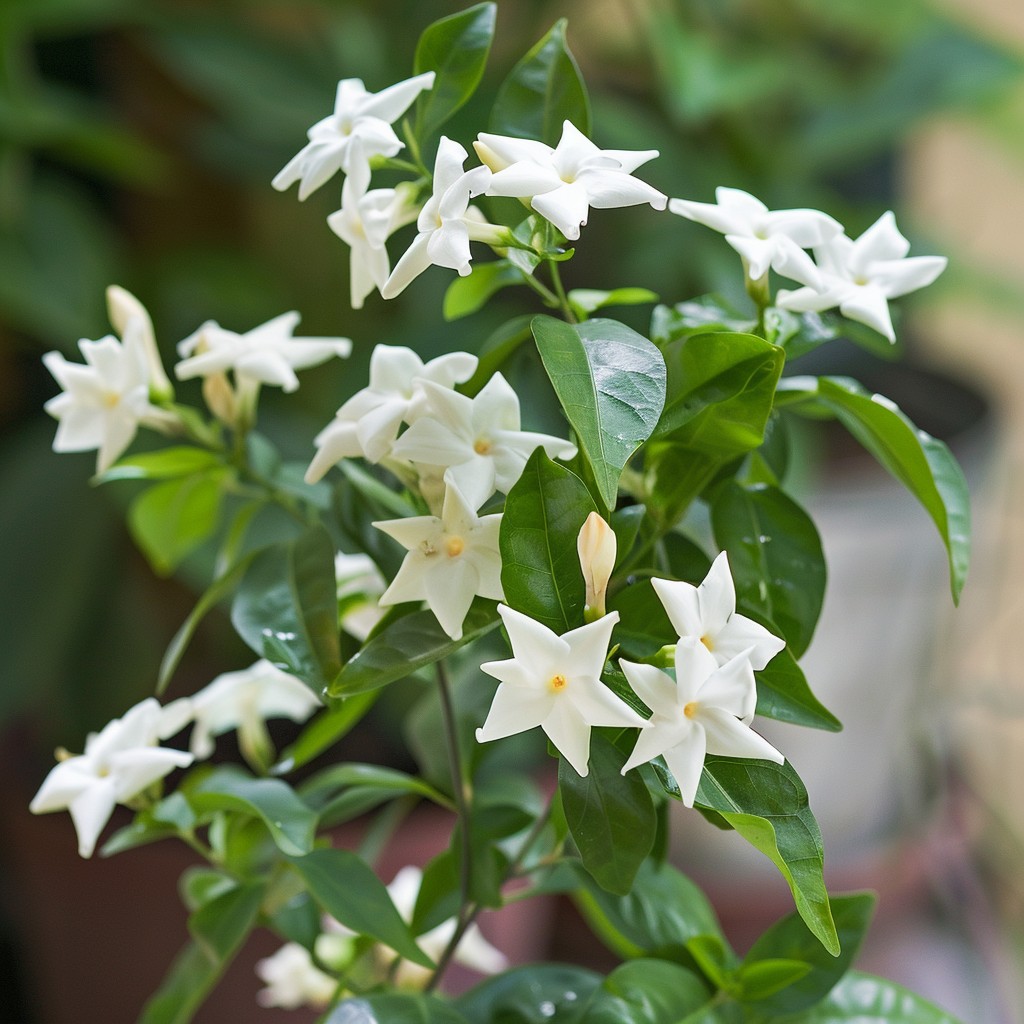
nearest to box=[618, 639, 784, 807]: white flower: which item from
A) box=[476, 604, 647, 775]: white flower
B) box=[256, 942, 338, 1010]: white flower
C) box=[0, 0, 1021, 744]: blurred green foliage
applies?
box=[476, 604, 647, 775]: white flower

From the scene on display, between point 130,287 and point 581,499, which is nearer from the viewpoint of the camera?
point 581,499

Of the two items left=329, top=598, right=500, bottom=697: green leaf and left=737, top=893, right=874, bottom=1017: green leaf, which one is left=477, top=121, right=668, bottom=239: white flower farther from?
left=737, top=893, right=874, bottom=1017: green leaf

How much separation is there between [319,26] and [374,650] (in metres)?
1.06

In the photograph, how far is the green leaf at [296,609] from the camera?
0.32 meters

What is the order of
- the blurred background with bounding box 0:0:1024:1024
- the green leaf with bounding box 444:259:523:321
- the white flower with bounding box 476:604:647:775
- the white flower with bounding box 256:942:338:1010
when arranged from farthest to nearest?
the blurred background with bounding box 0:0:1024:1024 < the white flower with bounding box 256:942:338:1010 < the green leaf with bounding box 444:259:523:321 < the white flower with bounding box 476:604:647:775

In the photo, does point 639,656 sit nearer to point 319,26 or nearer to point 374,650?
point 374,650

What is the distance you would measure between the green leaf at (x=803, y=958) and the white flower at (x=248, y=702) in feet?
0.49

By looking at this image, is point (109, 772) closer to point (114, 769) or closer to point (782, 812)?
point (114, 769)

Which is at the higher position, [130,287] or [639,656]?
[639,656]

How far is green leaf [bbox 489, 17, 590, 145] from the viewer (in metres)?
0.32

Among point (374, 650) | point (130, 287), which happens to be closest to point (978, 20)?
point (130, 287)

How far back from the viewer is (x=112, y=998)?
0.87 metres

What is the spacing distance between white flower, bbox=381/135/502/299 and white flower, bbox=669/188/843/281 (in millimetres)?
54

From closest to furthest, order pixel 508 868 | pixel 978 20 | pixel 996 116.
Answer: pixel 508 868
pixel 996 116
pixel 978 20
